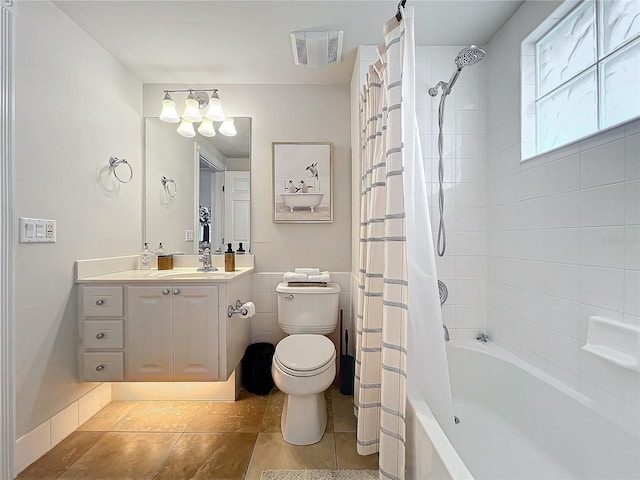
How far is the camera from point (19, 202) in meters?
1.42

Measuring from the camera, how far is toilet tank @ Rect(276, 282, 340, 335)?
2.10 metres

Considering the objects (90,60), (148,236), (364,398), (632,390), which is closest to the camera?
(632,390)

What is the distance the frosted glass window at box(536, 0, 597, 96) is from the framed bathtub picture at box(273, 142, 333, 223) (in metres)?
1.35

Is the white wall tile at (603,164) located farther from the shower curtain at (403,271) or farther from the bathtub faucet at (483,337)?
the bathtub faucet at (483,337)

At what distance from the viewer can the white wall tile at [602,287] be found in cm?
111

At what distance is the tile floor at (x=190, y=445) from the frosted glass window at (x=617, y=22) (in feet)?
6.80

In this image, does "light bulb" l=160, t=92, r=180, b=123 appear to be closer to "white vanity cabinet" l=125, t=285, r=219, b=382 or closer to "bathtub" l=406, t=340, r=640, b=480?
"white vanity cabinet" l=125, t=285, r=219, b=382

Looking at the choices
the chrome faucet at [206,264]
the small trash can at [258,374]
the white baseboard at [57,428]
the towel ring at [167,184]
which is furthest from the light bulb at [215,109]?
the white baseboard at [57,428]

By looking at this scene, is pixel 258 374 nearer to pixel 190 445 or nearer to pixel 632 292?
pixel 190 445

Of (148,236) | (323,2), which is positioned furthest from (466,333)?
(148,236)

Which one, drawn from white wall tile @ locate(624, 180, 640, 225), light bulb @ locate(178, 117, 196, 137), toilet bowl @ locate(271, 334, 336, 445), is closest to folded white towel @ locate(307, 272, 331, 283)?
toilet bowl @ locate(271, 334, 336, 445)

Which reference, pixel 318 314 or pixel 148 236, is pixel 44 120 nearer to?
pixel 148 236

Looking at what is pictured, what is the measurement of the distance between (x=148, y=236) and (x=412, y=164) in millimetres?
2081

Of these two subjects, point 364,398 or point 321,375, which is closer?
point 364,398
